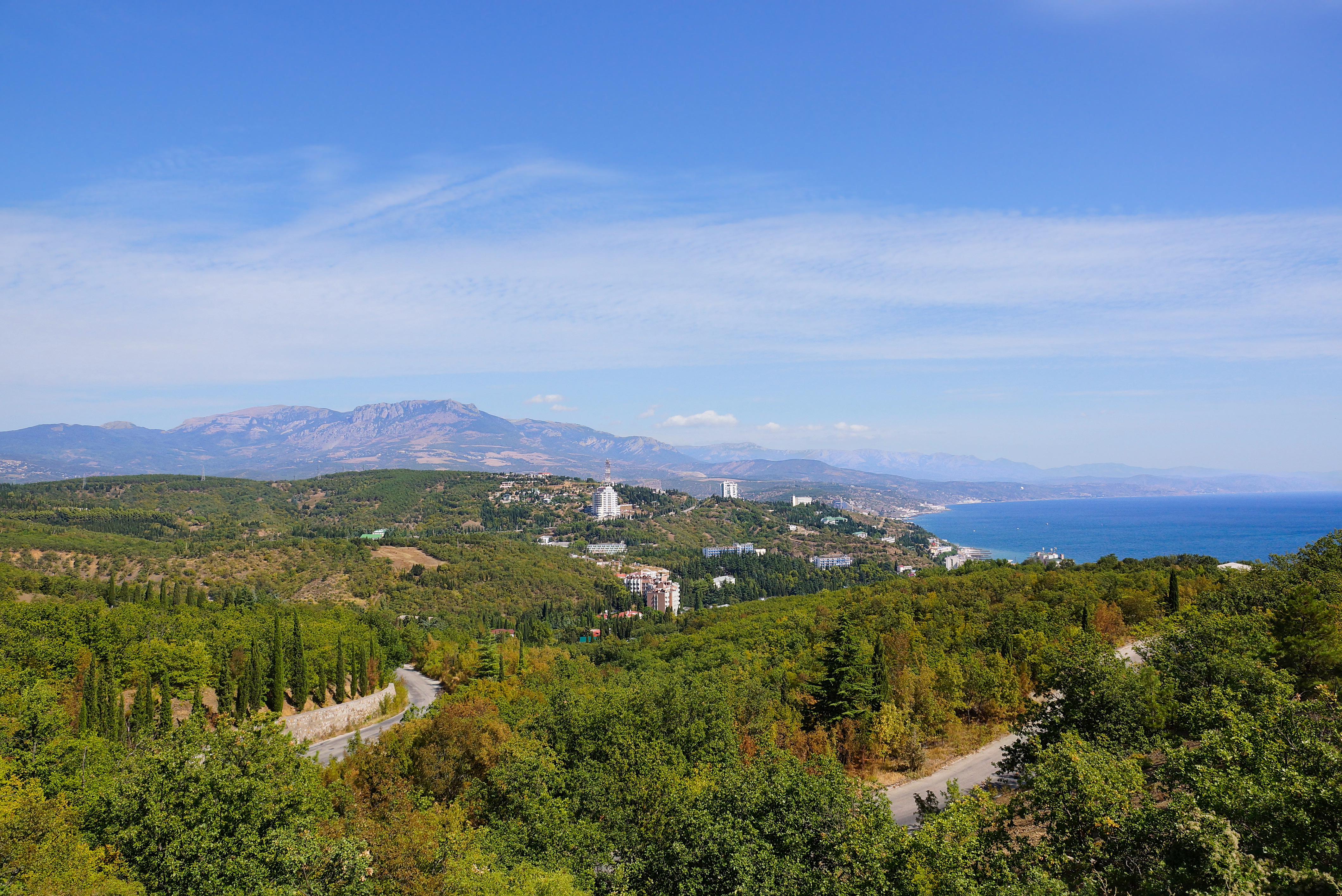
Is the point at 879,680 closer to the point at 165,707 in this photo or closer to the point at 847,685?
the point at 847,685

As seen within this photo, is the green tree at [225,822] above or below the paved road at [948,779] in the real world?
above

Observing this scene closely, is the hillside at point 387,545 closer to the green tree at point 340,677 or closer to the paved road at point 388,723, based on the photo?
the paved road at point 388,723

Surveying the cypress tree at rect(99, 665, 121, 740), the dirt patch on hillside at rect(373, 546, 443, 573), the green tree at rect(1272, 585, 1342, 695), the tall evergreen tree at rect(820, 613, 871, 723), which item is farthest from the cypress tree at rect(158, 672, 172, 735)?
the dirt patch on hillside at rect(373, 546, 443, 573)

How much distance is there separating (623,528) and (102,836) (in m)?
156

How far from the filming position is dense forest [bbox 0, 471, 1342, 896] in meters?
13.7

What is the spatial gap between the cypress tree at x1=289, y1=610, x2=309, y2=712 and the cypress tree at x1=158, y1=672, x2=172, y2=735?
6862 millimetres

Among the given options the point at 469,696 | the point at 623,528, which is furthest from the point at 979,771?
the point at 623,528

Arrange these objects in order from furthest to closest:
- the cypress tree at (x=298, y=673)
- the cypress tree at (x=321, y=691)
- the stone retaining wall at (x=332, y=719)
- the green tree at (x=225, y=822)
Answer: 1. the cypress tree at (x=321, y=691)
2. the cypress tree at (x=298, y=673)
3. the stone retaining wall at (x=332, y=719)
4. the green tree at (x=225, y=822)

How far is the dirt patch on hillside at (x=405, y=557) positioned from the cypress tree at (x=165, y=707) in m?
62.4

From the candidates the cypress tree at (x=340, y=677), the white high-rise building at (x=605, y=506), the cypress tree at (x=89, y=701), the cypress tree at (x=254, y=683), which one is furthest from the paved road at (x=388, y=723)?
the white high-rise building at (x=605, y=506)

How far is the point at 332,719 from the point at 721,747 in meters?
32.3

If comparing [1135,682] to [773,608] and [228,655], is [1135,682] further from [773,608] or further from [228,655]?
[773,608]

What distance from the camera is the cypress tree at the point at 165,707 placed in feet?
117

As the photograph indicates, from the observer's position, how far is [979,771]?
2944cm
